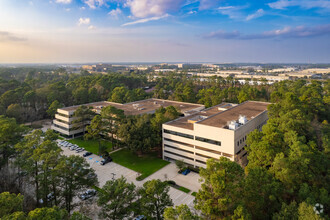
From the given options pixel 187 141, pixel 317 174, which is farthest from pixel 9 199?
pixel 317 174

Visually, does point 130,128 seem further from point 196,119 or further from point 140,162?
point 196,119

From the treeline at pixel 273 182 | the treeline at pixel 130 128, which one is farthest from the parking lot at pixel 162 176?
the treeline at pixel 273 182

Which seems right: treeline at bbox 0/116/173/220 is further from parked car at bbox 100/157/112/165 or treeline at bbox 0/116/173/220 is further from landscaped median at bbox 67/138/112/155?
landscaped median at bbox 67/138/112/155

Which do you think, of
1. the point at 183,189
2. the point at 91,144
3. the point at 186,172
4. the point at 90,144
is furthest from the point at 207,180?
the point at 90,144

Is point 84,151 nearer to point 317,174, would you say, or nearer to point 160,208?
point 160,208

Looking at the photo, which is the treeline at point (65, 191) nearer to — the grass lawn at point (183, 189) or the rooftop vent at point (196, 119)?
the grass lawn at point (183, 189)

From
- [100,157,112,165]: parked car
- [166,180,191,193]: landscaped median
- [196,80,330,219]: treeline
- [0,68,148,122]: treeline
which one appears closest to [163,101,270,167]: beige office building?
[196,80,330,219]: treeline
